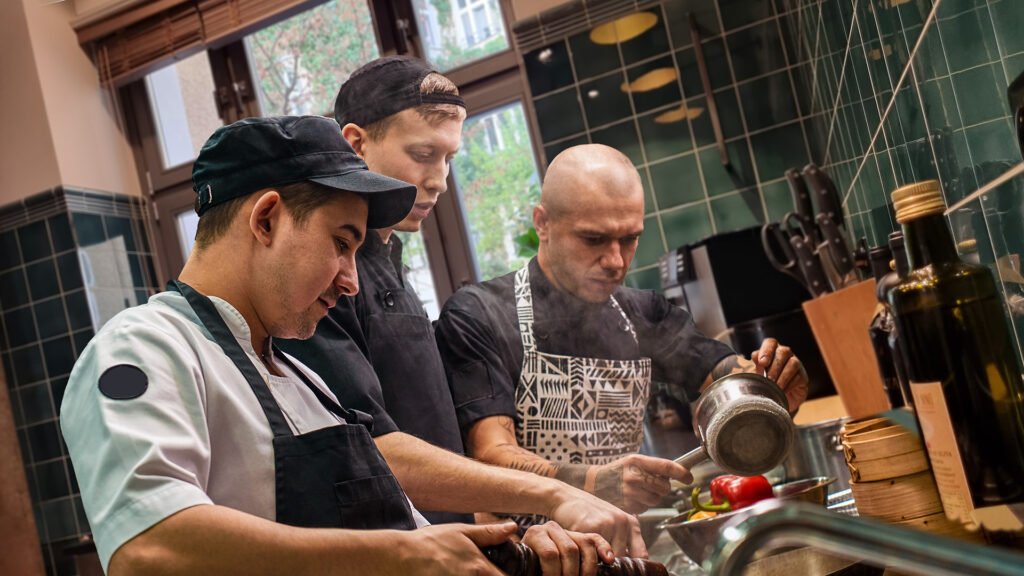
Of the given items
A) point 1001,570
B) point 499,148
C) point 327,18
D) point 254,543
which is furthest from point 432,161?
point 1001,570

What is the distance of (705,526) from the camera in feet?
2.19

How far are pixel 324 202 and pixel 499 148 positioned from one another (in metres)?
0.25

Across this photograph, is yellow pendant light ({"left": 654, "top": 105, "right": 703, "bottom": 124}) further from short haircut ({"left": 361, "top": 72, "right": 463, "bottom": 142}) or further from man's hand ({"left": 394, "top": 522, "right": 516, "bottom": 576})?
man's hand ({"left": 394, "top": 522, "right": 516, "bottom": 576})

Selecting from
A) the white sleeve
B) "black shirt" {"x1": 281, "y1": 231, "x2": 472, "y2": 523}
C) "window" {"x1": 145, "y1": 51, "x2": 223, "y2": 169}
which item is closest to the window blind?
"window" {"x1": 145, "y1": 51, "x2": 223, "y2": 169}

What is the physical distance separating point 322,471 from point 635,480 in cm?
28

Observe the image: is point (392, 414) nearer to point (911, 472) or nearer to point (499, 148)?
point (499, 148)

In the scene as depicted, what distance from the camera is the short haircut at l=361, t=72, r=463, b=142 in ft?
2.49

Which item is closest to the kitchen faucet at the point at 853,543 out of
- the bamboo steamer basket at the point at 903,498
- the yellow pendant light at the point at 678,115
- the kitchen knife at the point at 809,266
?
the bamboo steamer basket at the point at 903,498

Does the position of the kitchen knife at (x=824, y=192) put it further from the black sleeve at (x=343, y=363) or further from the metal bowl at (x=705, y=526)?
the black sleeve at (x=343, y=363)

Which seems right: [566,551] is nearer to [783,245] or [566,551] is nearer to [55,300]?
[783,245]

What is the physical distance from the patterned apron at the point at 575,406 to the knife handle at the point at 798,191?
0.28m

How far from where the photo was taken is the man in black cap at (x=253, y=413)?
452 mm

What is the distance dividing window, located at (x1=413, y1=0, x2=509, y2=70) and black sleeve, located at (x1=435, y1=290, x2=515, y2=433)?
0.84 feet

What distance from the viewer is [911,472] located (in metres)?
0.58
